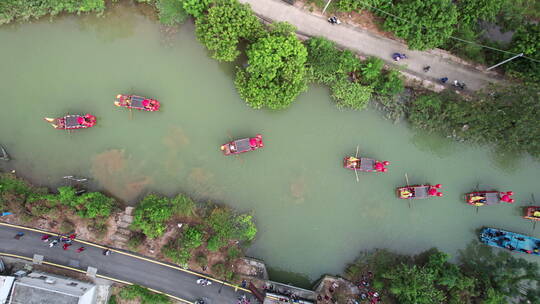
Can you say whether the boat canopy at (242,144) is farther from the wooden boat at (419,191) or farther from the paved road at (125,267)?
the wooden boat at (419,191)

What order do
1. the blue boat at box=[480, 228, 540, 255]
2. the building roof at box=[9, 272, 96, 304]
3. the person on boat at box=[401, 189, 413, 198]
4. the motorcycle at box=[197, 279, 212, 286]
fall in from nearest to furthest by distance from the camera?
the building roof at box=[9, 272, 96, 304] < the motorcycle at box=[197, 279, 212, 286] < the person on boat at box=[401, 189, 413, 198] < the blue boat at box=[480, 228, 540, 255]

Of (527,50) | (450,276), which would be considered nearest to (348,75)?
(527,50)

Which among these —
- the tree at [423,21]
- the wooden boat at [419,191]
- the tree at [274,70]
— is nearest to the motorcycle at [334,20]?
the tree at [423,21]

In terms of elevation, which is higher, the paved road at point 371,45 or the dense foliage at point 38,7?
the paved road at point 371,45

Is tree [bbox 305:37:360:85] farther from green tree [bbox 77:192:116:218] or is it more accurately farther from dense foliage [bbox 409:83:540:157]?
green tree [bbox 77:192:116:218]

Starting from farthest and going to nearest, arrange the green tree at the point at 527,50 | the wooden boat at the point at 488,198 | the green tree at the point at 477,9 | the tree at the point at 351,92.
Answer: the wooden boat at the point at 488,198, the tree at the point at 351,92, the green tree at the point at 477,9, the green tree at the point at 527,50

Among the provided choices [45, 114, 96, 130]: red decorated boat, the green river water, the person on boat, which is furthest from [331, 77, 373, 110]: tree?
[45, 114, 96, 130]: red decorated boat
